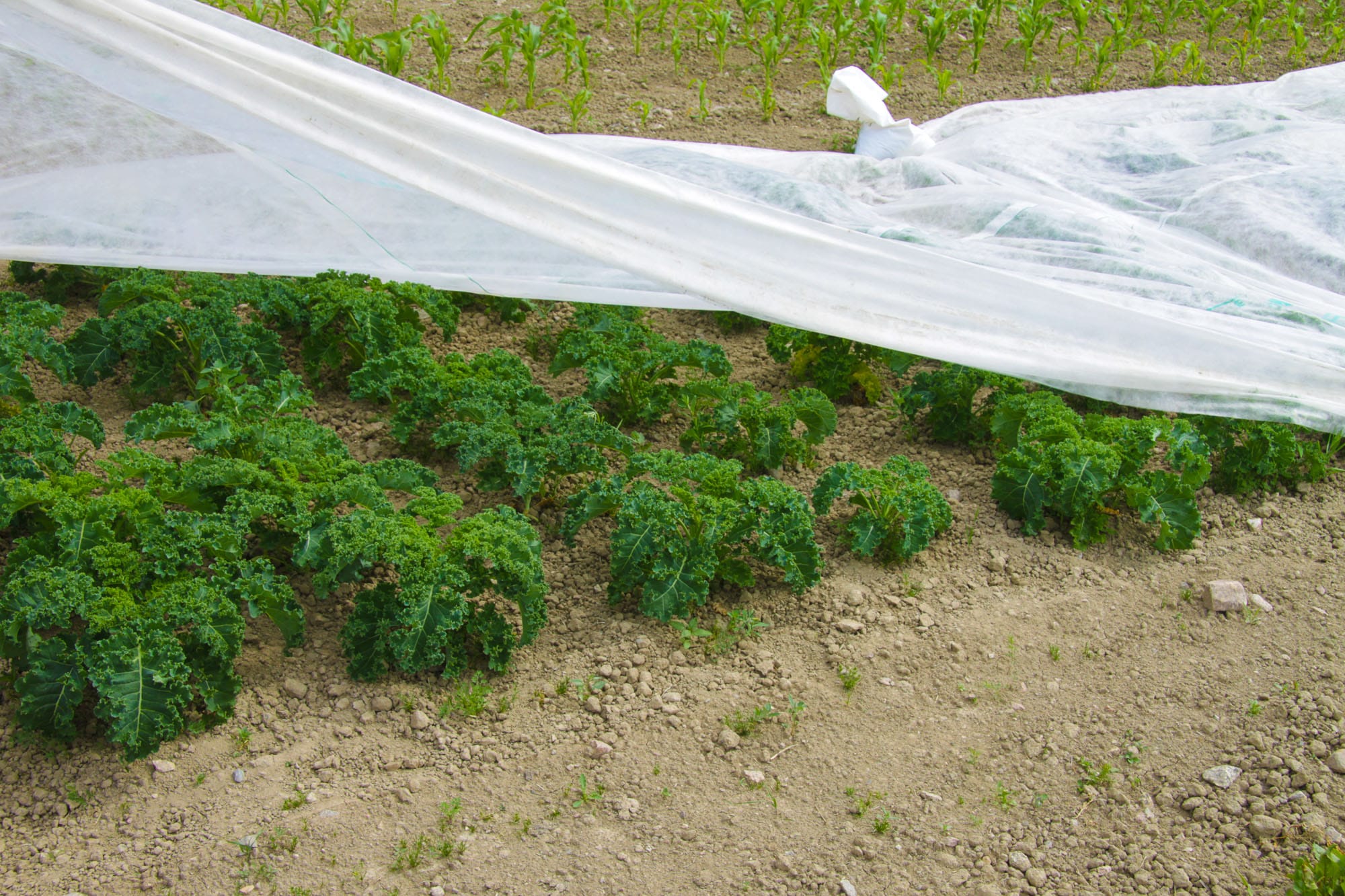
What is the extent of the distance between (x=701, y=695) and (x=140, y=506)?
1.68 meters

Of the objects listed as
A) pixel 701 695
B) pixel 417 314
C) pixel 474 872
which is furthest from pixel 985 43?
pixel 474 872

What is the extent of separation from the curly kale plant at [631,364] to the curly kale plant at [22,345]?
178cm

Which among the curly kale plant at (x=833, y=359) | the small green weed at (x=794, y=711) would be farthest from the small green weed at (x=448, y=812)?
the curly kale plant at (x=833, y=359)

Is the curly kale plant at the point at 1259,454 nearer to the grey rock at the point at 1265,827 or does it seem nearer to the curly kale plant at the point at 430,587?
the grey rock at the point at 1265,827

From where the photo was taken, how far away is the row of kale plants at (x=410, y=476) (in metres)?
3.06

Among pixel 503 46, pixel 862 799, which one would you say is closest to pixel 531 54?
pixel 503 46

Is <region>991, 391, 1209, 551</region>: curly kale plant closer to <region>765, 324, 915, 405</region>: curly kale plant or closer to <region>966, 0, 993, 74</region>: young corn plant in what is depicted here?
<region>765, 324, 915, 405</region>: curly kale plant

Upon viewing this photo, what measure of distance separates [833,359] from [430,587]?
6.85ft

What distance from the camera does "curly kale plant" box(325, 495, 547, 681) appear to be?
3.12 m

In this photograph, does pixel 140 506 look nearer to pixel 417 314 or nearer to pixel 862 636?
pixel 417 314

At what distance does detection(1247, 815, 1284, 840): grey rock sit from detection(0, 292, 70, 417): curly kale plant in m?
4.01

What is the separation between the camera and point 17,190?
4.33m

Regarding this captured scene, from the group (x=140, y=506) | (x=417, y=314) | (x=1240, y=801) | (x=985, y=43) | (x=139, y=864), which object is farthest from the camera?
(x=985, y=43)

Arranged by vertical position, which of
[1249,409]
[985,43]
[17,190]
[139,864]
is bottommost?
[139,864]
